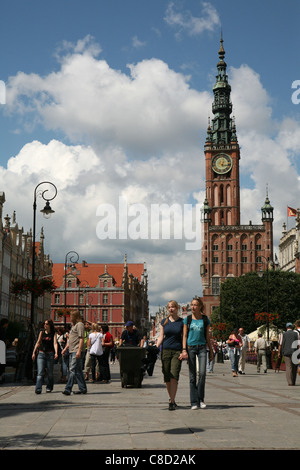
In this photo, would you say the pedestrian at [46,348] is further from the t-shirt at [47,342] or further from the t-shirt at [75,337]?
the t-shirt at [75,337]

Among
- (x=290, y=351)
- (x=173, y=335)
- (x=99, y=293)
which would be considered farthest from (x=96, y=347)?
(x=99, y=293)

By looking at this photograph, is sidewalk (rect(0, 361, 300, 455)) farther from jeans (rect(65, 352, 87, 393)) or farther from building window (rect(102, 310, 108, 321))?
building window (rect(102, 310, 108, 321))

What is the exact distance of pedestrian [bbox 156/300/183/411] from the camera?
35.9 ft

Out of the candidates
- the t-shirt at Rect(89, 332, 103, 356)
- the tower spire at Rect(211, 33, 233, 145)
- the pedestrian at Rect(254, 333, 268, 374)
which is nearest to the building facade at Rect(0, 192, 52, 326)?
the pedestrian at Rect(254, 333, 268, 374)

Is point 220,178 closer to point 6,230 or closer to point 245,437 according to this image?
point 6,230

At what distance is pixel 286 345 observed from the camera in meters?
18.8

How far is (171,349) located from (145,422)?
1.97 meters

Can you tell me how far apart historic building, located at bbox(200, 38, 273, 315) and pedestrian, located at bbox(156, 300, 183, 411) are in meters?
111

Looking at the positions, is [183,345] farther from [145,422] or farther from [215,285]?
[215,285]

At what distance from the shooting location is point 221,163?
134 metres

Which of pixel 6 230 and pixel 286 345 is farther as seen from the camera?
pixel 6 230

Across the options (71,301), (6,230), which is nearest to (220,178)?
(71,301)
